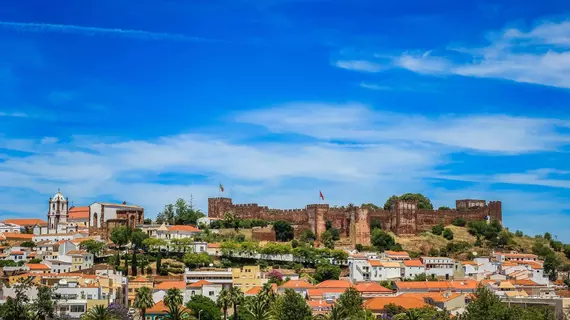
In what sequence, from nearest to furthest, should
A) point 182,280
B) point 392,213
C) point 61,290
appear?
point 61,290
point 182,280
point 392,213

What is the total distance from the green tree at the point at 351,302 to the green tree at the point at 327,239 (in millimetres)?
32559

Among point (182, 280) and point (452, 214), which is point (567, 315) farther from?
point (452, 214)

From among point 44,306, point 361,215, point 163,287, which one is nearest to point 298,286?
point 163,287

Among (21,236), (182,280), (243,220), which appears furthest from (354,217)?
(21,236)

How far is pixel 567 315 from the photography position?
208 feet

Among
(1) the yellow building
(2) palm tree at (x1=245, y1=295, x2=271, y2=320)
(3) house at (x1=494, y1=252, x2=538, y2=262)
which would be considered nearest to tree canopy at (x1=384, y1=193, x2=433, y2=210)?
(3) house at (x1=494, y1=252, x2=538, y2=262)

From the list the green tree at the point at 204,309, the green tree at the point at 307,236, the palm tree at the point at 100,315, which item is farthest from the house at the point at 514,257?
the palm tree at the point at 100,315

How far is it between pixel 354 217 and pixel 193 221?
69.3 ft

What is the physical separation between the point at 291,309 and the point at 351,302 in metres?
7.02

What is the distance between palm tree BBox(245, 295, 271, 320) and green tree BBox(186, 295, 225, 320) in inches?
173

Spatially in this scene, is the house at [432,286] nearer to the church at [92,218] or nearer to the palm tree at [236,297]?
the palm tree at [236,297]

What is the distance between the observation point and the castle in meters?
106

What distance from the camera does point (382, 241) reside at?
10194 centimetres

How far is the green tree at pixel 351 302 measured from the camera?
205ft
